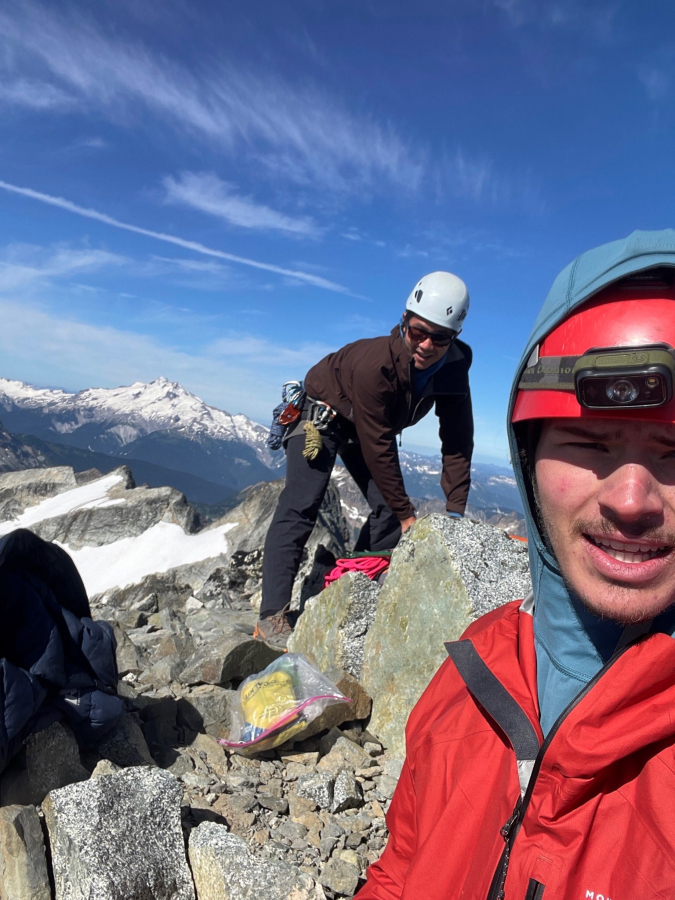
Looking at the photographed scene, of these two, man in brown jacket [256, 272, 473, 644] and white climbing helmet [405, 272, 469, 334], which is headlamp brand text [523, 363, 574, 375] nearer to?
man in brown jacket [256, 272, 473, 644]

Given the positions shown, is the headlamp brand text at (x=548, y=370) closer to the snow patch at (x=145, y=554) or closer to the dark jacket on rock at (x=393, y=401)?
the dark jacket on rock at (x=393, y=401)

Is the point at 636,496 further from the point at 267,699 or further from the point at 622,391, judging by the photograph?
the point at 267,699

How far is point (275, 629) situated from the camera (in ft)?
24.8

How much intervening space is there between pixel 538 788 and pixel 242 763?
12.6 feet

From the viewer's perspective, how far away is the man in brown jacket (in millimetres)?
7070

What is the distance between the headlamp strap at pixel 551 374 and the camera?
1900 millimetres

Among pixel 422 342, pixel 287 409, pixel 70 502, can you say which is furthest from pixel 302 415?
pixel 70 502

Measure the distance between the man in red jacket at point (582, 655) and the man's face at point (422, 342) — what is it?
4.88 meters

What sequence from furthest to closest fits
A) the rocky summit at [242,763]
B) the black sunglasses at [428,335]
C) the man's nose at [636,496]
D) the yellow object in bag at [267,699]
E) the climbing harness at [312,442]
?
the climbing harness at [312,442], the black sunglasses at [428,335], the yellow object in bag at [267,699], the rocky summit at [242,763], the man's nose at [636,496]

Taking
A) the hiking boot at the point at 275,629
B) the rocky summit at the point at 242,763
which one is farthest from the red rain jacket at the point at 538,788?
the hiking boot at the point at 275,629

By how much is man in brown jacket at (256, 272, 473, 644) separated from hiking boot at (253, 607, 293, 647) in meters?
0.01

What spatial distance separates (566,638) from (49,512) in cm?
2197

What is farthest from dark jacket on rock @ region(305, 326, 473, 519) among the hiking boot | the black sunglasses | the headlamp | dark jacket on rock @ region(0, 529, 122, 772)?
the headlamp

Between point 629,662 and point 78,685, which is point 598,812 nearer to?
point 629,662
